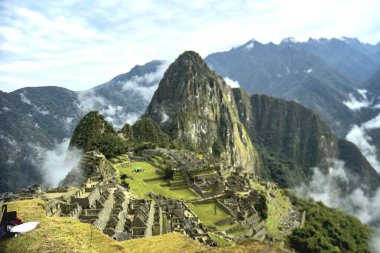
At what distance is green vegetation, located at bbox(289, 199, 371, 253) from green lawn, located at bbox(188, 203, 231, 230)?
18.6m

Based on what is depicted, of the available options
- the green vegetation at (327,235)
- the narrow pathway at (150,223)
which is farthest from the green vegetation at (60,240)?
the green vegetation at (327,235)

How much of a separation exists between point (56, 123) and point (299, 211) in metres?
115

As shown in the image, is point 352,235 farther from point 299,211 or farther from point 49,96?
point 49,96

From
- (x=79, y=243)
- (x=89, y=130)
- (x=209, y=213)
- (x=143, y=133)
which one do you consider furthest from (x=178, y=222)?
(x=143, y=133)

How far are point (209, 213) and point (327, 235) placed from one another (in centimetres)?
4333

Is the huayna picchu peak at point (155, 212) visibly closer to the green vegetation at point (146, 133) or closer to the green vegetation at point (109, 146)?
the green vegetation at point (109, 146)

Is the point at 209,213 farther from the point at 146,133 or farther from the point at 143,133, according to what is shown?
the point at 146,133

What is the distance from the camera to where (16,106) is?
513ft

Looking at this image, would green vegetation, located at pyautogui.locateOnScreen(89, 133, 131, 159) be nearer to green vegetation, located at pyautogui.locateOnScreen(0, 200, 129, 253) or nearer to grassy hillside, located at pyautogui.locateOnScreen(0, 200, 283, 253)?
grassy hillside, located at pyautogui.locateOnScreen(0, 200, 283, 253)

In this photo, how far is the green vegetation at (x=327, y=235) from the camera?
71.4 metres

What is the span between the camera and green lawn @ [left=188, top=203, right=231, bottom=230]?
54969 millimetres

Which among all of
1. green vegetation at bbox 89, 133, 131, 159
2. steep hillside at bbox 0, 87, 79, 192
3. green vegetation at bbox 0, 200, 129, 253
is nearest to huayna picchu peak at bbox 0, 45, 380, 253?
green vegetation at bbox 0, 200, 129, 253

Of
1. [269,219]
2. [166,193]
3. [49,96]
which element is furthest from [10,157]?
[269,219]

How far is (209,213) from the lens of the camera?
58.9 metres
